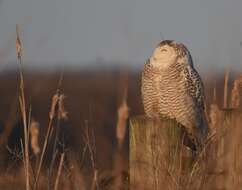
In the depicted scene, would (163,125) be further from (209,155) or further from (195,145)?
(195,145)

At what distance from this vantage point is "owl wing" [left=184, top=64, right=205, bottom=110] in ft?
17.5

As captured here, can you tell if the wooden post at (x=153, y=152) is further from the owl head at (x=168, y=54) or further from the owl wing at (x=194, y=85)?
the owl wing at (x=194, y=85)

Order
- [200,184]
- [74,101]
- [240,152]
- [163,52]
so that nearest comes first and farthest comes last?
[200,184], [240,152], [163,52], [74,101]

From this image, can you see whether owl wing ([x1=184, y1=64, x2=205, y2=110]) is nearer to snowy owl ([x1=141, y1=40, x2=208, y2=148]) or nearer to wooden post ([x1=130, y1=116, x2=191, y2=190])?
snowy owl ([x1=141, y1=40, x2=208, y2=148])

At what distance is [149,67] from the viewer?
17.3 ft

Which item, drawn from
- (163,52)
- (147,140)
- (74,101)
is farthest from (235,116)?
(74,101)

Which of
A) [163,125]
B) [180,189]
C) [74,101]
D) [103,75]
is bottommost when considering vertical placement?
[74,101]

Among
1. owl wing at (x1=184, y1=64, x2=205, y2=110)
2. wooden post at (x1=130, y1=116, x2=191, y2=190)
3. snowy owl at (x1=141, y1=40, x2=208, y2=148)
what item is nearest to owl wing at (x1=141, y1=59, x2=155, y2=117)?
snowy owl at (x1=141, y1=40, x2=208, y2=148)

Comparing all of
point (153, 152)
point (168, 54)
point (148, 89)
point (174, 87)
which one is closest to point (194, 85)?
point (174, 87)

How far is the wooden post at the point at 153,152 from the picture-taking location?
316 cm

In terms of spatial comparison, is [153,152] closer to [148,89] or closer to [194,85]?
[148,89]

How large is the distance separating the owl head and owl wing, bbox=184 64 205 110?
116mm

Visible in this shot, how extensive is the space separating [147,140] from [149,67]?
6.76 feet

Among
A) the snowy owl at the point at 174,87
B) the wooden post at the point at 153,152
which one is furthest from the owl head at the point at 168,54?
the wooden post at the point at 153,152
